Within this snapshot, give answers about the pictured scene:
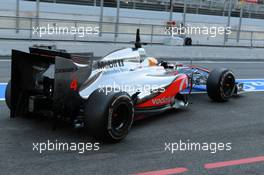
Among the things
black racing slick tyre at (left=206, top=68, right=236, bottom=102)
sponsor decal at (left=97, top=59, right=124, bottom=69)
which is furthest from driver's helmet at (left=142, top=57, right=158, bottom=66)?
black racing slick tyre at (left=206, top=68, right=236, bottom=102)

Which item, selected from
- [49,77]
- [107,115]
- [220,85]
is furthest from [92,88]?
[220,85]

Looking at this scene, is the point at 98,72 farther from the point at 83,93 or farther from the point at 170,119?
the point at 170,119

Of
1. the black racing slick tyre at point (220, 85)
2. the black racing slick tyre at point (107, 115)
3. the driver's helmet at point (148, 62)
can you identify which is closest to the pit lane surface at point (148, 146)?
the black racing slick tyre at point (107, 115)

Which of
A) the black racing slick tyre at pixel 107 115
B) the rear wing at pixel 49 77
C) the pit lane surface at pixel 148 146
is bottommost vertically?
the pit lane surface at pixel 148 146

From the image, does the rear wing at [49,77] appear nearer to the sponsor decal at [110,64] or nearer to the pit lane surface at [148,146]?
the pit lane surface at [148,146]

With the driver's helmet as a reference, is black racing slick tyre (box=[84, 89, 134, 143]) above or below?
below

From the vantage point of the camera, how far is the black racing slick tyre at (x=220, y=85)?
9164 millimetres

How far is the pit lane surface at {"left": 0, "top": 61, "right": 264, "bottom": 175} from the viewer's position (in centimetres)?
537

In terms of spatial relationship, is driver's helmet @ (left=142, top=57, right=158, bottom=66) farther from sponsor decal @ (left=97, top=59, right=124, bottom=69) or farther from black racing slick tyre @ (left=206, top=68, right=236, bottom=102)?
black racing slick tyre @ (left=206, top=68, right=236, bottom=102)

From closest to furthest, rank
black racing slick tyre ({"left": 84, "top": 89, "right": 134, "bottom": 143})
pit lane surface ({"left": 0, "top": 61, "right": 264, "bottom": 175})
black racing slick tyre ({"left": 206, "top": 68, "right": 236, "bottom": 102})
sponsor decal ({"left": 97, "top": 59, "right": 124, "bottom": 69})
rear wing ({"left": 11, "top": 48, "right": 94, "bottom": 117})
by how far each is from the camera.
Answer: pit lane surface ({"left": 0, "top": 61, "right": 264, "bottom": 175}), black racing slick tyre ({"left": 84, "top": 89, "right": 134, "bottom": 143}), rear wing ({"left": 11, "top": 48, "right": 94, "bottom": 117}), sponsor decal ({"left": 97, "top": 59, "right": 124, "bottom": 69}), black racing slick tyre ({"left": 206, "top": 68, "right": 236, "bottom": 102})

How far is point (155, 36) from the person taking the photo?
2312 centimetres

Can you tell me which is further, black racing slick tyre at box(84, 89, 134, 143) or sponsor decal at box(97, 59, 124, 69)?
sponsor decal at box(97, 59, 124, 69)

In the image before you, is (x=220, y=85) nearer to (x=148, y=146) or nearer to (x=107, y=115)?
(x=148, y=146)

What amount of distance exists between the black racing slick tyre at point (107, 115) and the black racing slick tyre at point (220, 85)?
10.6ft
